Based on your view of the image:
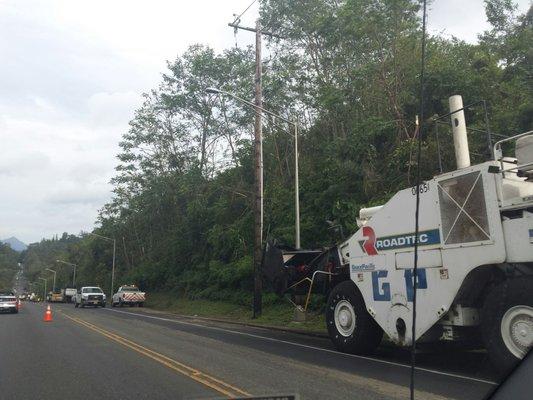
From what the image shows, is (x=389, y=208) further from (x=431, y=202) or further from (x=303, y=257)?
(x=303, y=257)

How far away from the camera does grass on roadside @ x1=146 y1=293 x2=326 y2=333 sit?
18.0 meters

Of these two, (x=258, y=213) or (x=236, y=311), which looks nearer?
(x=258, y=213)

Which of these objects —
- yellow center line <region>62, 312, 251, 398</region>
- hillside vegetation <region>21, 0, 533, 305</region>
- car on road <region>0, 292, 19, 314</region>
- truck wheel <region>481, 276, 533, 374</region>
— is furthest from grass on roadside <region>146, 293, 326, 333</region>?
car on road <region>0, 292, 19, 314</region>

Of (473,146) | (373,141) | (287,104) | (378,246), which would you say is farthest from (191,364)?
(287,104)

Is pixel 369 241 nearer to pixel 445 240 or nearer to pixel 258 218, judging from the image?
pixel 445 240

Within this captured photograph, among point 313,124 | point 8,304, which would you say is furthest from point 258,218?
point 8,304

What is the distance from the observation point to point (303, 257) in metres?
13.3

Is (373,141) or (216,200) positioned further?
(216,200)

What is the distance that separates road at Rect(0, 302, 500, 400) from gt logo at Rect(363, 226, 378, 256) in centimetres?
209

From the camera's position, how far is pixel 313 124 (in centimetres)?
2973

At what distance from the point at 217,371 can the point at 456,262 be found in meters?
4.38

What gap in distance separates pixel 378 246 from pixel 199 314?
20005mm

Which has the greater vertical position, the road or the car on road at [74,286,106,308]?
the car on road at [74,286,106,308]

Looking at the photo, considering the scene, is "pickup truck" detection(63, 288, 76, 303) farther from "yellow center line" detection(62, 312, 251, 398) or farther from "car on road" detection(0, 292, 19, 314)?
"yellow center line" detection(62, 312, 251, 398)
